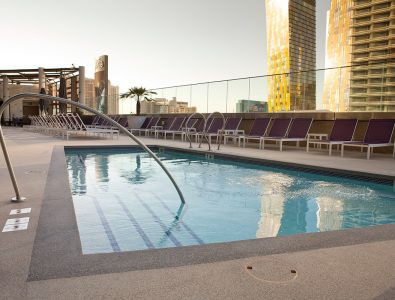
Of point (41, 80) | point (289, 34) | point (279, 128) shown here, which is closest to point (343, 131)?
point (279, 128)

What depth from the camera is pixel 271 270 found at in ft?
6.39

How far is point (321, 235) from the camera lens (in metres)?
2.51

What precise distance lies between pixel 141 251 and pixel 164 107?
52.1 ft

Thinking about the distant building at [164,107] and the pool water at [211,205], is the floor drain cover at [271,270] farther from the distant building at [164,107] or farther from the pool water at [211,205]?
the distant building at [164,107]

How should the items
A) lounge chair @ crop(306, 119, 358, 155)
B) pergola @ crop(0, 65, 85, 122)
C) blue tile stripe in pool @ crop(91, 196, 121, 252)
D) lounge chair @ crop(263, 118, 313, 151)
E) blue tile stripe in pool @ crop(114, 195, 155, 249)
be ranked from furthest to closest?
pergola @ crop(0, 65, 85, 122)
lounge chair @ crop(263, 118, 313, 151)
lounge chair @ crop(306, 119, 358, 155)
blue tile stripe in pool @ crop(114, 195, 155, 249)
blue tile stripe in pool @ crop(91, 196, 121, 252)

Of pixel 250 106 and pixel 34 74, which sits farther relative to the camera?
pixel 34 74

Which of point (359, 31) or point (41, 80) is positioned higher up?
point (359, 31)

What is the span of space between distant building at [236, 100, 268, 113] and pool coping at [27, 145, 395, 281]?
10.3m

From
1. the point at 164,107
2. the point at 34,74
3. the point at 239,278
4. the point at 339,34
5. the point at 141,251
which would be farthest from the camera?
the point at 339,34

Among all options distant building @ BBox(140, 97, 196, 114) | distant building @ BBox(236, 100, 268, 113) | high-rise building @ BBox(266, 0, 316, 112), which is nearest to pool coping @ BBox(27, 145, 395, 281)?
distant building @ BBox(236, 100, 268, 113)

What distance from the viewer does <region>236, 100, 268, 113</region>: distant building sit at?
12812 mm

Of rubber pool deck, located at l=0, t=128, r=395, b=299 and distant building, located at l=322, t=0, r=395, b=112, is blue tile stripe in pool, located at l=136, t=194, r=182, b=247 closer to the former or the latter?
rubber pool deck, located at l=0, t=128, r=395, b=299

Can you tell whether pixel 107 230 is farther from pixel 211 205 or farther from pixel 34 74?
pixel 34 74

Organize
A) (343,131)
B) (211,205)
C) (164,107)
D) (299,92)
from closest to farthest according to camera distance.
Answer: (211,205), (343,131), (299,92), (164,107)
